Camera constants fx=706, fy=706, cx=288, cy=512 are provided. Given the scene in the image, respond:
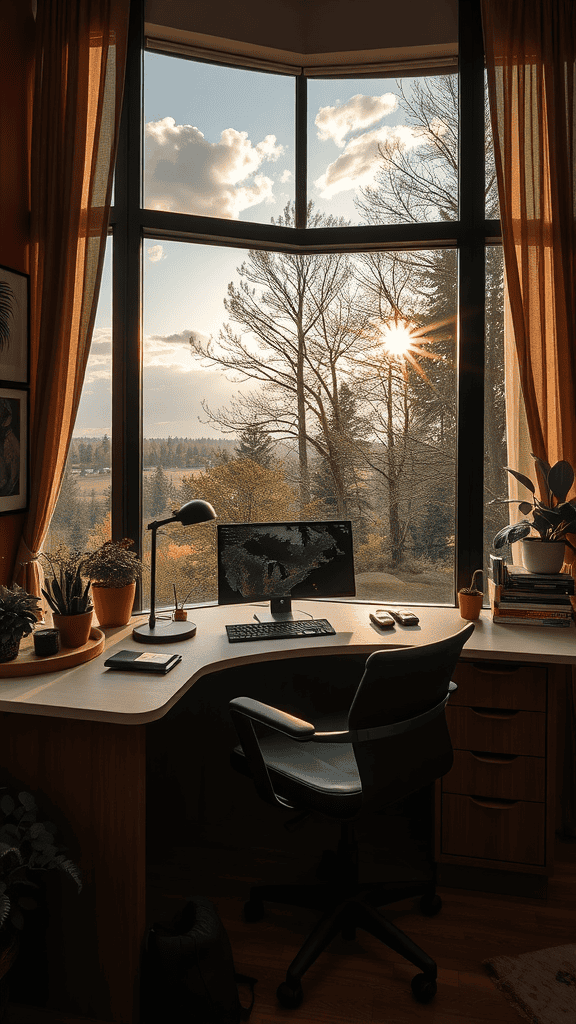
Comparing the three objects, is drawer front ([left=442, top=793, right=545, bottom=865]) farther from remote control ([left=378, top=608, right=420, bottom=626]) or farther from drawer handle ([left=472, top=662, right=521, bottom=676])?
remote control ([left=378, top=608, right=420, bottom=626])

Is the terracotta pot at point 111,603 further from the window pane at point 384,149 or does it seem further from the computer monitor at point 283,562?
the window pane at point 384,149

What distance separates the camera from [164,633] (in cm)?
243

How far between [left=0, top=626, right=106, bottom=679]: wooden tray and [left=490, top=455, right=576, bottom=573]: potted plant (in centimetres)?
148

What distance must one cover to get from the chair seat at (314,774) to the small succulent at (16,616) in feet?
2.44

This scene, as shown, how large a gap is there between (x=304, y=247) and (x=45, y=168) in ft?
3.58

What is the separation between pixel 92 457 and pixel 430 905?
209 cm

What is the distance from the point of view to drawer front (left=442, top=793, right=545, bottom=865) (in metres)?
2.31

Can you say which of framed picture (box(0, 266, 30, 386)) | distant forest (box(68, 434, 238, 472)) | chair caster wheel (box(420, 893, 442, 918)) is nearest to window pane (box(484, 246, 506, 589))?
distant forest (box(68, 434, 238, 472))

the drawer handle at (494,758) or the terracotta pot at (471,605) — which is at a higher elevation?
the terracotta pot at (471,605)

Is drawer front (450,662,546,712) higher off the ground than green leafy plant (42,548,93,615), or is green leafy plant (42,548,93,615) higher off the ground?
green leafy plant (42,548,93,615)

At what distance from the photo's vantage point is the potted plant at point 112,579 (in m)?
2.54

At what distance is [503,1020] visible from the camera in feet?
6.00

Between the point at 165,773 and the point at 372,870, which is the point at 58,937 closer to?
the point at 165,773

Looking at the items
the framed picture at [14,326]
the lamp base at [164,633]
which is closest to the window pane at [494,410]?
the lamp base at [164,633]
